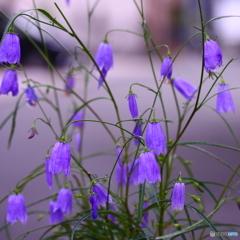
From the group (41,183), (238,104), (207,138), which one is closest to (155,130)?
(41,183)

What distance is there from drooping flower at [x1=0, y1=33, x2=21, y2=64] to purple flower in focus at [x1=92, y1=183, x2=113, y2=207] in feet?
0.97

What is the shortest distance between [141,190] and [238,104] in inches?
90.7

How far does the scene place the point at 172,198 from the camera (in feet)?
2.61

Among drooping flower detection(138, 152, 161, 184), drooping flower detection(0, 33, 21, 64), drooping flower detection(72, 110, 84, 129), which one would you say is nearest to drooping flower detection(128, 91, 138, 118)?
drooping flower detection(138, 152, 161, 184)

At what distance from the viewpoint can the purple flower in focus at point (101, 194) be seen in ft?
2.83

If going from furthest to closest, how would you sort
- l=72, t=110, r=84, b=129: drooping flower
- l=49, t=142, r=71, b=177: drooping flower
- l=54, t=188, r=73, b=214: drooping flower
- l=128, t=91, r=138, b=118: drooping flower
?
l=72, t=110, r=84, b=129: drooping flower → l=54, t=188, r=73, b=214: drooping flower → l=128, t=91, r=138, b=118: drooping flower → l=49, t=142, r=71, b=177: drooping flower

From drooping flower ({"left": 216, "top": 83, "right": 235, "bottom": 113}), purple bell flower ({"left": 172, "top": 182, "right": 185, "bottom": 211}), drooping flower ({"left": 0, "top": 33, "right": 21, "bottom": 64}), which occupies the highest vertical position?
drooping flower ({"left": 0, "top": 33, "right": 21, "bottom": 64})

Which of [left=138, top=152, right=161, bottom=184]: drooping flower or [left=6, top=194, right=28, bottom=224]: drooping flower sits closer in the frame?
[left=138, top=152, right=161, bottom=184]: drooping flower

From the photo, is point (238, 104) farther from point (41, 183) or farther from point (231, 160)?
point (41, 183)

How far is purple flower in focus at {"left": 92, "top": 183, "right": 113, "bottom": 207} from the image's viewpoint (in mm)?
863

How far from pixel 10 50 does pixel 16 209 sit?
38 centimetres

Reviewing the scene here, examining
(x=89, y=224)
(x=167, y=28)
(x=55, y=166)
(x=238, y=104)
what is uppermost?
(x=167, y=28)

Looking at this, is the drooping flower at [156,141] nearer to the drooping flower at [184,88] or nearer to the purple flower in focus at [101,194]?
the purple flower in focus at [101,194]

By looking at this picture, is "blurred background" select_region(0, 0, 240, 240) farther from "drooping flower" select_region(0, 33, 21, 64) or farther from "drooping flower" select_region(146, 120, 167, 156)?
"drooping flower" select_region(146, 120, 167, 156)
